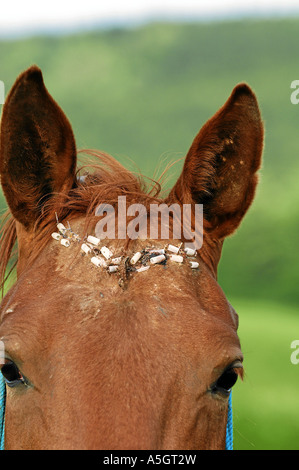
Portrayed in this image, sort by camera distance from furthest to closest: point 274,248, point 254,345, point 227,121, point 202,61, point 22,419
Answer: point 202,61
point 274,248
point 254,345
point 227,121
point 22,419

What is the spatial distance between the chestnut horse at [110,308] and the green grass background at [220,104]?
6024mm

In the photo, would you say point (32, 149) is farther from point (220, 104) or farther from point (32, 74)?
point (220, 104)

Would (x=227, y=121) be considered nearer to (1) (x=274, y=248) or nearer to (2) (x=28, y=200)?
(2) (x=28, y=200)

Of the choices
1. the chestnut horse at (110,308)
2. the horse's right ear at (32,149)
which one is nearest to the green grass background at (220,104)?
the chestnut horse at (110,308)

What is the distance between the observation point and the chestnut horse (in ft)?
6.29

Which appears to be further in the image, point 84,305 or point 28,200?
point 28,200

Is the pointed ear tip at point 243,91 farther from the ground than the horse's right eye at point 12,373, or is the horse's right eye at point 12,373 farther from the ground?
the pointed ear tip at point 243,91

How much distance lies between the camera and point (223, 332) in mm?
2225

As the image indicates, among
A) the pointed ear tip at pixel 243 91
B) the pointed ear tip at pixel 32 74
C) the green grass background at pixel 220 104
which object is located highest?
the pointed ear tip at pixel 32 74

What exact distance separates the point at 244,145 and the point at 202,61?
1434cm

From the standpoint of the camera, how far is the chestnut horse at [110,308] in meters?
1.92

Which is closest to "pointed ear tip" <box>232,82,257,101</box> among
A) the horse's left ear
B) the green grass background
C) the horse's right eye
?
the horse's left ear

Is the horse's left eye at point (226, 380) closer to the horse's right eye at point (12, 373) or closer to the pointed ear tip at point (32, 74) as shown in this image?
the horse's right eye at point (12, 373)
